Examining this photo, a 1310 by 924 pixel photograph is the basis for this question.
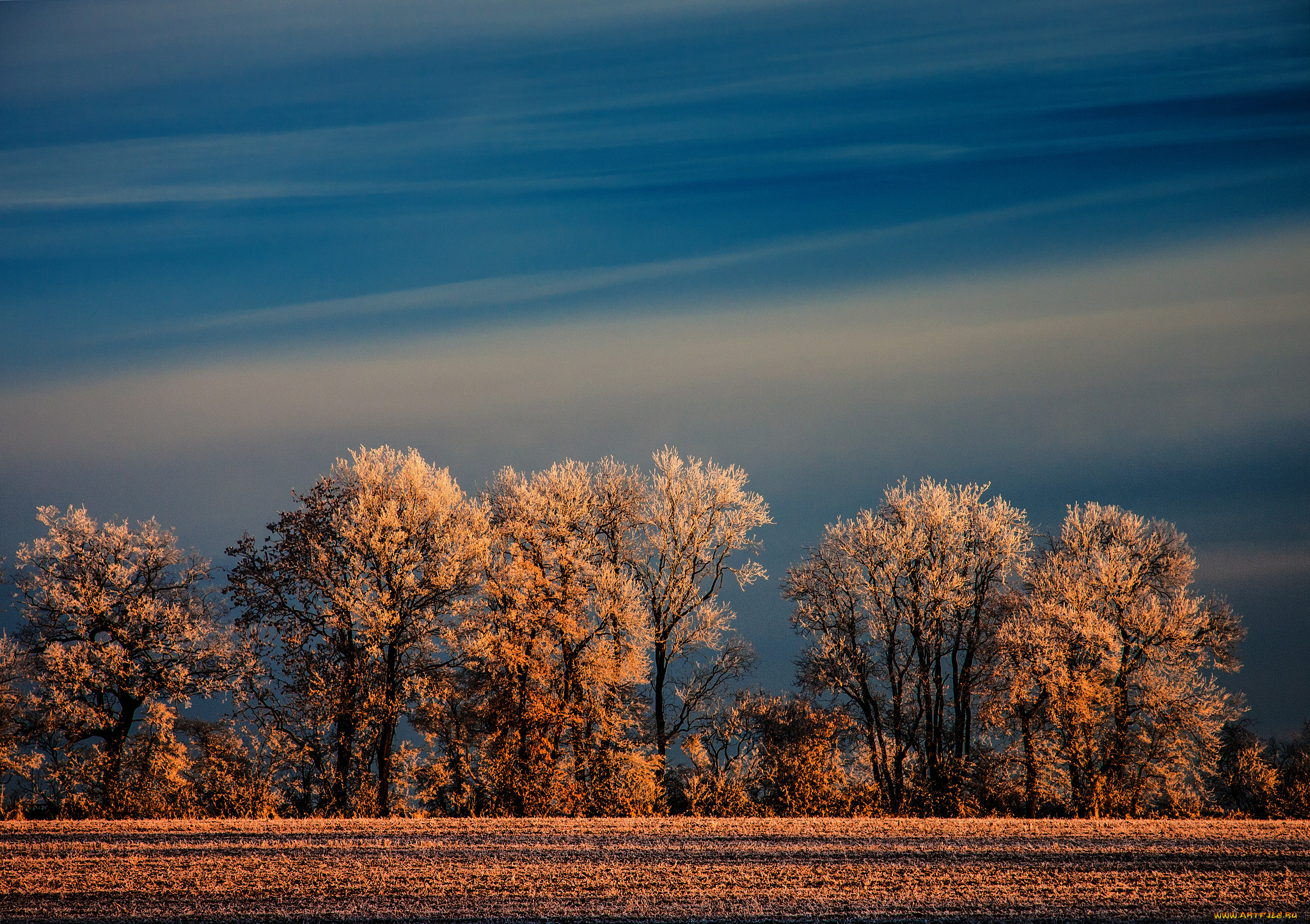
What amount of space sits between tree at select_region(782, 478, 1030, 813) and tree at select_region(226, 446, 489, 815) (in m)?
14.8

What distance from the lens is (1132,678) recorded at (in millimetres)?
35469

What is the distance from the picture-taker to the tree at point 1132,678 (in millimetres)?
33062

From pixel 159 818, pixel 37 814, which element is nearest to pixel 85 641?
pixel 37 814

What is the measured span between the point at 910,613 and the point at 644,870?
21504 mm

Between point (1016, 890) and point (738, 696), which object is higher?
point (738, 696)

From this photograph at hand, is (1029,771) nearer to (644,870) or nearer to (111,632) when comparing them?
(644,870)

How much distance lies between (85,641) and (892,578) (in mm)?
30243

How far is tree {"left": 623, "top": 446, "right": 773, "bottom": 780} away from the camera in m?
34.4

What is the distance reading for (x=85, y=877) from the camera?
17750mm

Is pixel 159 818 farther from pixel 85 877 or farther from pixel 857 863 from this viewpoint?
pixel 857 863

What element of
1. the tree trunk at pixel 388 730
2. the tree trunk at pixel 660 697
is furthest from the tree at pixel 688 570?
the tree trunk at pixel 388 730

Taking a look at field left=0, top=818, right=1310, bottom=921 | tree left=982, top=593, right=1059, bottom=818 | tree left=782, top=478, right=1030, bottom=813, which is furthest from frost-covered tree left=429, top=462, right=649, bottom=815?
tree left=982, top=593, right=1059, bottom=818

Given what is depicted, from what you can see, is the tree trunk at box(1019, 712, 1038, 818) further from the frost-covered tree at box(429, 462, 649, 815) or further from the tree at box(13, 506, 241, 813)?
the tree at box(13, 506, 241, 813)

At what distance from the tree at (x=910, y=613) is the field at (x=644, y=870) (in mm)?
12802
